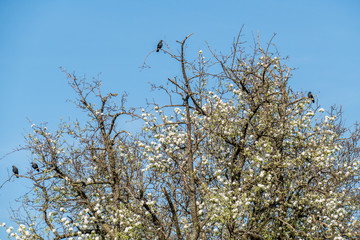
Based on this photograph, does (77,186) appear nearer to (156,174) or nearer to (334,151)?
(156,174)

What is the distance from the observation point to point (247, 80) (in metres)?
19.7

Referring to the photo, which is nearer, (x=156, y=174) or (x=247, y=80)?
(x=156, y=174)

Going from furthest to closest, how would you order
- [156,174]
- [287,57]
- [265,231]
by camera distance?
[287,57] → [156,174] → [265,231]

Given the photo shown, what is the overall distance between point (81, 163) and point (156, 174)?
13.7 ft

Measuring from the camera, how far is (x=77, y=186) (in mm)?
19797

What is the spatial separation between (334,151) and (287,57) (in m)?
4.47

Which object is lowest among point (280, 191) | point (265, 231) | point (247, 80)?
point (265, 231)

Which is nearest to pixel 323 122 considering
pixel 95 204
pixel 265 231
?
pixel 265 231

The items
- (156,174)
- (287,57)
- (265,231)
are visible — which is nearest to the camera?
(265,231)

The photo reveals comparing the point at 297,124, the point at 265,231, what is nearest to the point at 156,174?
the point at 265,231

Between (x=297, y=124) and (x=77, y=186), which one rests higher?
(x=297, y=124)

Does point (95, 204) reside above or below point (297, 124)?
below

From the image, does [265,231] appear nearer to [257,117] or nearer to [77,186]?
[257,117]

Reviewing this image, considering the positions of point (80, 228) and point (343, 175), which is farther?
point (80, 228)
